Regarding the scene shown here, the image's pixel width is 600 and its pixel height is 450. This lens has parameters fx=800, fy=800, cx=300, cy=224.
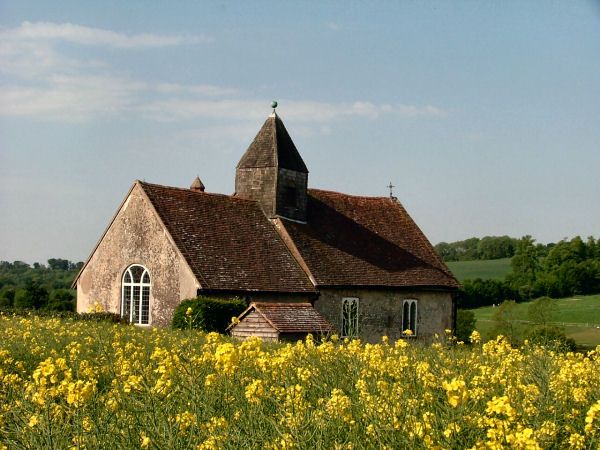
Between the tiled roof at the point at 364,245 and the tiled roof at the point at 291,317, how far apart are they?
353cm

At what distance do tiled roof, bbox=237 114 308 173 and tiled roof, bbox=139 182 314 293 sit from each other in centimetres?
236

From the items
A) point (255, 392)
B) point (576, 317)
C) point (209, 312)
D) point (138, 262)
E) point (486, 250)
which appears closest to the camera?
point (255, 392)

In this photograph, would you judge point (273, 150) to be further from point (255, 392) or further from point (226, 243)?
point (255, 392)

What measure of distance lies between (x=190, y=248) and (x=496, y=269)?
82.9 meters

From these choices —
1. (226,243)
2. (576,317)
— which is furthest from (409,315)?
(576,317)

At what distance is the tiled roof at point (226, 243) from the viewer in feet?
96.7

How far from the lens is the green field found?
216 feet

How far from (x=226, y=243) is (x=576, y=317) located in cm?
5378

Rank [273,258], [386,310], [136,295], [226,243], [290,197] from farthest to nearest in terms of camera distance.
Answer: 1. [290,197]
2. [386,310]
3. [273,258]
4. [226,243]
5. [136,295]

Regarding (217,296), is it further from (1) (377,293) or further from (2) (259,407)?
(2) (259,407)

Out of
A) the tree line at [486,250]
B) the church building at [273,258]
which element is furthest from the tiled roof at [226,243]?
the tree line at [486,250]

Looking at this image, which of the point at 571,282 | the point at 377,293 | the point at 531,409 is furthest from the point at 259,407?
the point at 571,282

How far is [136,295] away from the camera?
30.6 metres

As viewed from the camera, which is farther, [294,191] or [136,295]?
[294,191]
